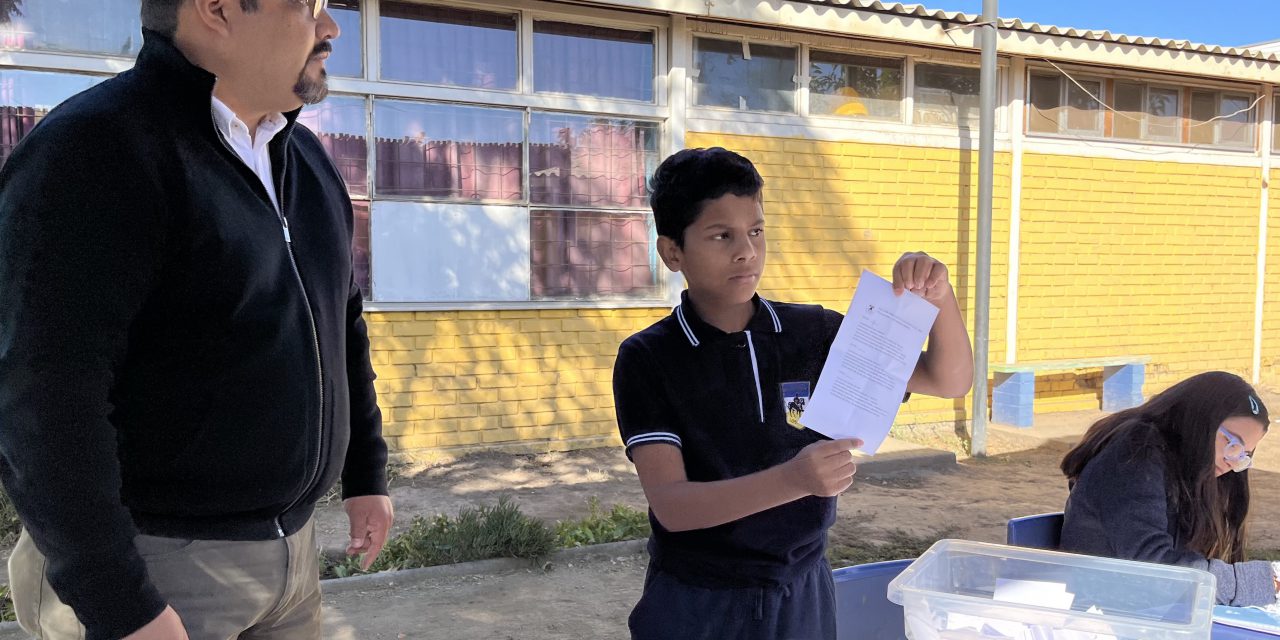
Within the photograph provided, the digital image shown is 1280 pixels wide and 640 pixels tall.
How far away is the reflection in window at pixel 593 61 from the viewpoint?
740cm

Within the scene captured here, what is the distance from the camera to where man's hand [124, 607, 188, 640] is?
4.43 ft

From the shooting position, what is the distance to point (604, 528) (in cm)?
548

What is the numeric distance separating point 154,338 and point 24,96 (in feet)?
19.1

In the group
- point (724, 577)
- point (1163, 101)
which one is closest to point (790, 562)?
point (724, 577)

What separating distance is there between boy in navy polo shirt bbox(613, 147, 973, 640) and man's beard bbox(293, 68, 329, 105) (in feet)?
2.28

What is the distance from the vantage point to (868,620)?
2504 mm

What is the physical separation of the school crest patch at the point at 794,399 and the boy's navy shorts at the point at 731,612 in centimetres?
32

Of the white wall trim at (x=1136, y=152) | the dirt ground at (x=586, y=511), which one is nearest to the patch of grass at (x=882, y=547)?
the dirt ground at (x=586, y=511)

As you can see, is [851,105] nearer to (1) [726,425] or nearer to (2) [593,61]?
(2) [593,61]

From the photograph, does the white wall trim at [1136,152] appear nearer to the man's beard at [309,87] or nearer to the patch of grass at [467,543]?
the patch of grass at [467,543]

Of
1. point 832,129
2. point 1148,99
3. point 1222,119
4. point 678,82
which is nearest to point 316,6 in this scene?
point 678,82

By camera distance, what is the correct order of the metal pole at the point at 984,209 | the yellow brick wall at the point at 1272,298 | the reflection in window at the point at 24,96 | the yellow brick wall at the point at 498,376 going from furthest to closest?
the yellow brick wall at the point at 1272,298 < the metal pole at the point at 984,209 < the yellow brick wall at the point at 498,376 < the reflection in window at the point at 24,96

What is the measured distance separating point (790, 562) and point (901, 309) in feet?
1.79

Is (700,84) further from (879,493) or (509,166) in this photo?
(879,493)
